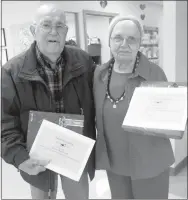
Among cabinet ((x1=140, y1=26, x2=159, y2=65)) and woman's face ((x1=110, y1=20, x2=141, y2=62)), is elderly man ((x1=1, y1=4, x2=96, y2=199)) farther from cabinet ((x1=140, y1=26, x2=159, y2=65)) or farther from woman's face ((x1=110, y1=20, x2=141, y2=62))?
cabinet ((x1=140, y1=26, x2=159, y2=65))

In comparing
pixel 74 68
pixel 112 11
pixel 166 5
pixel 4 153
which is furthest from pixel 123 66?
pixel 112 11

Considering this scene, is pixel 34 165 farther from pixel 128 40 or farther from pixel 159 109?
pixel 128 40

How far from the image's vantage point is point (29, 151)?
3.56 ft

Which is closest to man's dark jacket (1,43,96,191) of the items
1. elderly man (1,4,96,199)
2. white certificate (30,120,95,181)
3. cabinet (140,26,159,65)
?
elderly man (1,4,96,199)

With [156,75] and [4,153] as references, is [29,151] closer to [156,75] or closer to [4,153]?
[4,153]

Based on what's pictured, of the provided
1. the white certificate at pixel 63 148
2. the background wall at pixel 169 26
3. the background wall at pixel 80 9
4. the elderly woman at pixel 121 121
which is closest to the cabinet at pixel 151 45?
the background wall at pixel 80 9

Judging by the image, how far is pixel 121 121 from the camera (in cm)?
117

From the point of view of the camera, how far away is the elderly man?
107cm

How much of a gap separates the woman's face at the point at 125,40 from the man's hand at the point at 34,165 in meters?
0.58

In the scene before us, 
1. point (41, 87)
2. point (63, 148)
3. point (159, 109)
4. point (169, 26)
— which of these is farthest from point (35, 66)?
point (169, 26)

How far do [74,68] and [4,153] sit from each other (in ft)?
1.70

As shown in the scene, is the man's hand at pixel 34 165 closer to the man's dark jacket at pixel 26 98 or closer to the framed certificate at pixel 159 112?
the man's dark jacket at pixel 26 98

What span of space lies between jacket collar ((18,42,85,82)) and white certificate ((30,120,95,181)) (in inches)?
9.3

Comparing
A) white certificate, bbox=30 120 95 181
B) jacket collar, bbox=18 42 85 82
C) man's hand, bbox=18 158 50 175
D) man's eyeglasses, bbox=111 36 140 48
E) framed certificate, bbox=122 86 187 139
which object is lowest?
man's hand, bbox=18 158 50 175
